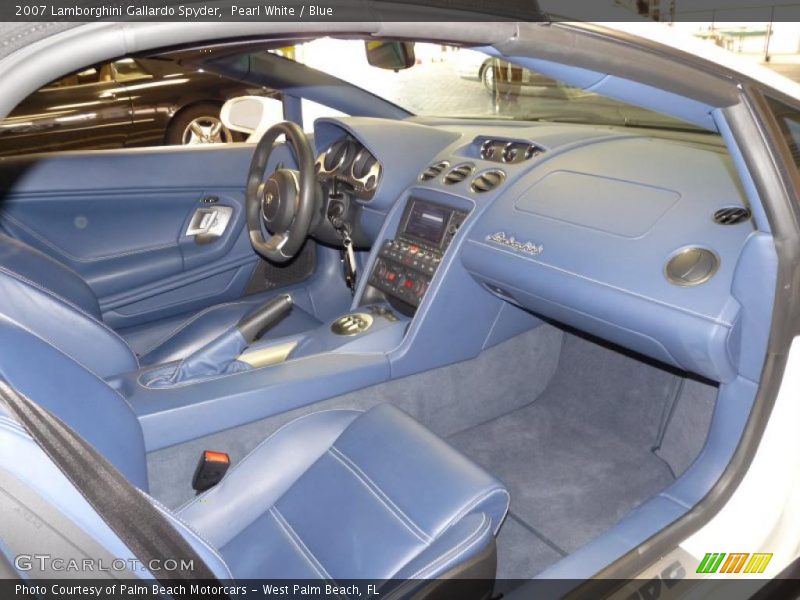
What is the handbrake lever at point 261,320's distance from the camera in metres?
2.02

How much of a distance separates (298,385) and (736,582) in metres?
1.13

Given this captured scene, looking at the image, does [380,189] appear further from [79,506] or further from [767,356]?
[79,506]

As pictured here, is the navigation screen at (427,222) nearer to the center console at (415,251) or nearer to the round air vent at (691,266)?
the center console at (415,251)

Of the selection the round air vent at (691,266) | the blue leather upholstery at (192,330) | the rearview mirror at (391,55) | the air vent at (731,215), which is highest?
the rearview mirror at (391,55)

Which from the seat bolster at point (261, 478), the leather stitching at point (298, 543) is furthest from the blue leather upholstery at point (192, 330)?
the leather stitching at point (298, 543)

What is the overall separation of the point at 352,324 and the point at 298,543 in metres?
0.94

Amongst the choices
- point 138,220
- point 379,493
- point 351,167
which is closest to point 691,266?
point 379,493

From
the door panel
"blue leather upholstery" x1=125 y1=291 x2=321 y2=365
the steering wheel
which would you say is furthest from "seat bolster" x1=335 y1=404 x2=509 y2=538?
the door panel

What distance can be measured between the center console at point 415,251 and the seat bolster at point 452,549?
1081mm

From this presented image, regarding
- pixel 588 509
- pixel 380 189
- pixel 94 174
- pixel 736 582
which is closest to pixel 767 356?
pixel 736 582

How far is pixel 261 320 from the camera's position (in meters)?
2.03

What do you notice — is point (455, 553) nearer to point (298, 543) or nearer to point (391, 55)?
point (298, 543)

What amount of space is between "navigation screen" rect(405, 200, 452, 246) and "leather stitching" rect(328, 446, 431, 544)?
0.97 meters

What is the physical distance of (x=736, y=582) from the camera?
4.48 ft
